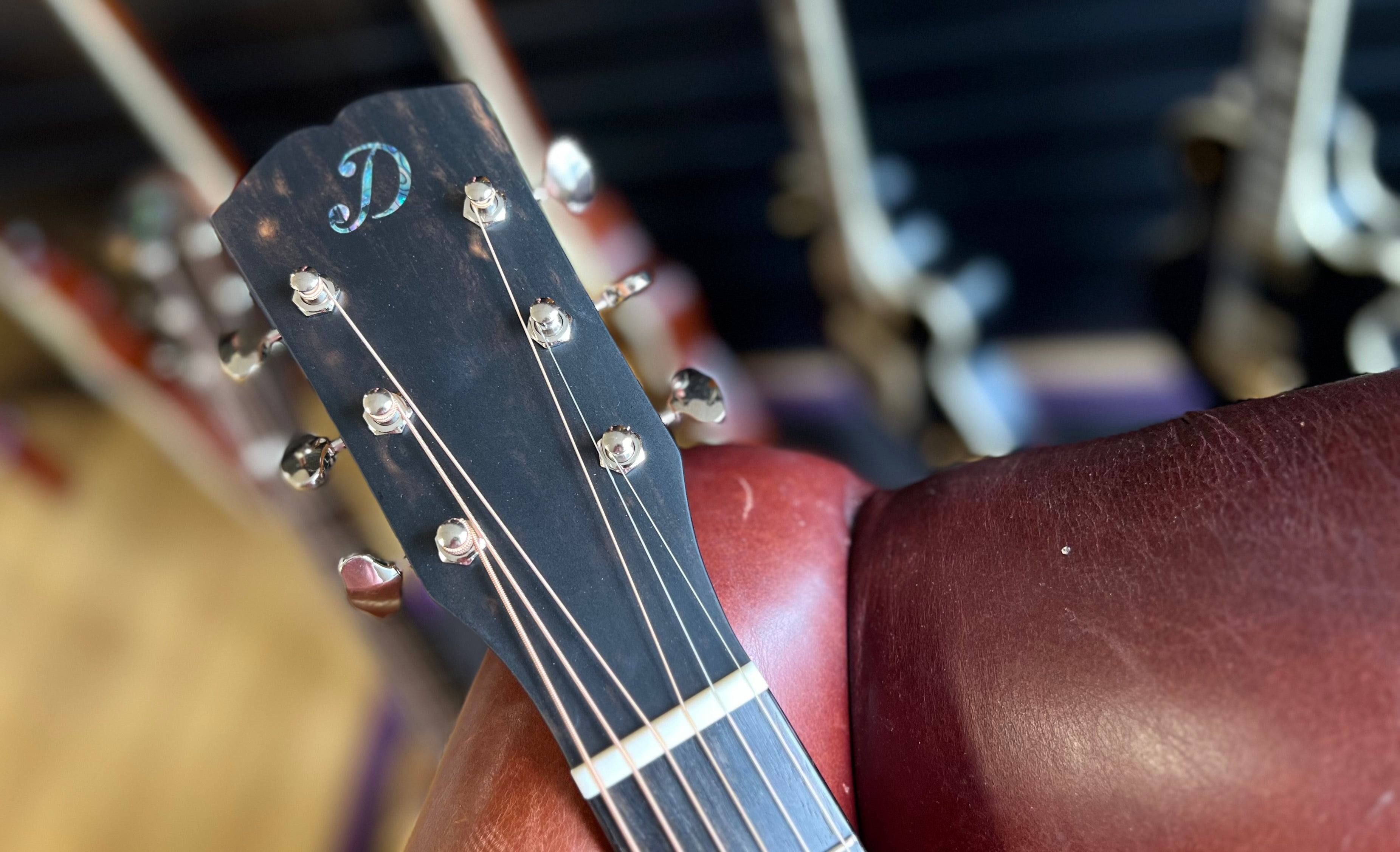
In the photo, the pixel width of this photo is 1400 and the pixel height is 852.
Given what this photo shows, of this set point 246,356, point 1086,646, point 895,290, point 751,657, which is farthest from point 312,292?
point 895,290

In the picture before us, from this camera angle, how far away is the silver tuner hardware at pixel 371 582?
459 mm

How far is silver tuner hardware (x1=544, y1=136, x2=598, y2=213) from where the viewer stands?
0.52 meters

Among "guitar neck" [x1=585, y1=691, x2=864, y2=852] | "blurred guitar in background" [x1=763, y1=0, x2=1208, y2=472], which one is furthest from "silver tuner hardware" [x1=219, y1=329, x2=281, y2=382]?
"blurred guitar in background" [x1=763, y1=0, x2=1208, y2=472]

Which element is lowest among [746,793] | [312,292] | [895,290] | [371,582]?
[895,290]

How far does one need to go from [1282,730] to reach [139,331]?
133cm

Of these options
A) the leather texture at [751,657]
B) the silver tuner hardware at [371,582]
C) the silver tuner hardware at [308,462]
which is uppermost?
the silver tuner hardware at [308,462]

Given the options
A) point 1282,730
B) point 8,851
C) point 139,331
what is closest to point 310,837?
point 8,851

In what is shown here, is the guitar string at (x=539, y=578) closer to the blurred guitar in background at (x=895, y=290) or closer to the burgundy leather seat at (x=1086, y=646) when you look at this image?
the burgundy leather seat at (x=1086, y=646)

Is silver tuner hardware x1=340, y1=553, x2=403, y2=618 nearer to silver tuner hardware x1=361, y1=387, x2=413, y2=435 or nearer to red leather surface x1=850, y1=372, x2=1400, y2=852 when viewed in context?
silver tuner hardware x1=361, y1=387, x2=413, y2=435

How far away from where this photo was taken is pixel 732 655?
18.1 inches

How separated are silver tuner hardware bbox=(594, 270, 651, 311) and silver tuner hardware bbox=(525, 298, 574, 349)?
0.10 feet

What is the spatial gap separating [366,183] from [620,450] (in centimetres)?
19

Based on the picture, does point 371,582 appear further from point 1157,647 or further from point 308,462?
point 1157,647

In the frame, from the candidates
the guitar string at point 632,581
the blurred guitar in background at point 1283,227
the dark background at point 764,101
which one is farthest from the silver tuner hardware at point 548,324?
the dark background at point 764,101
